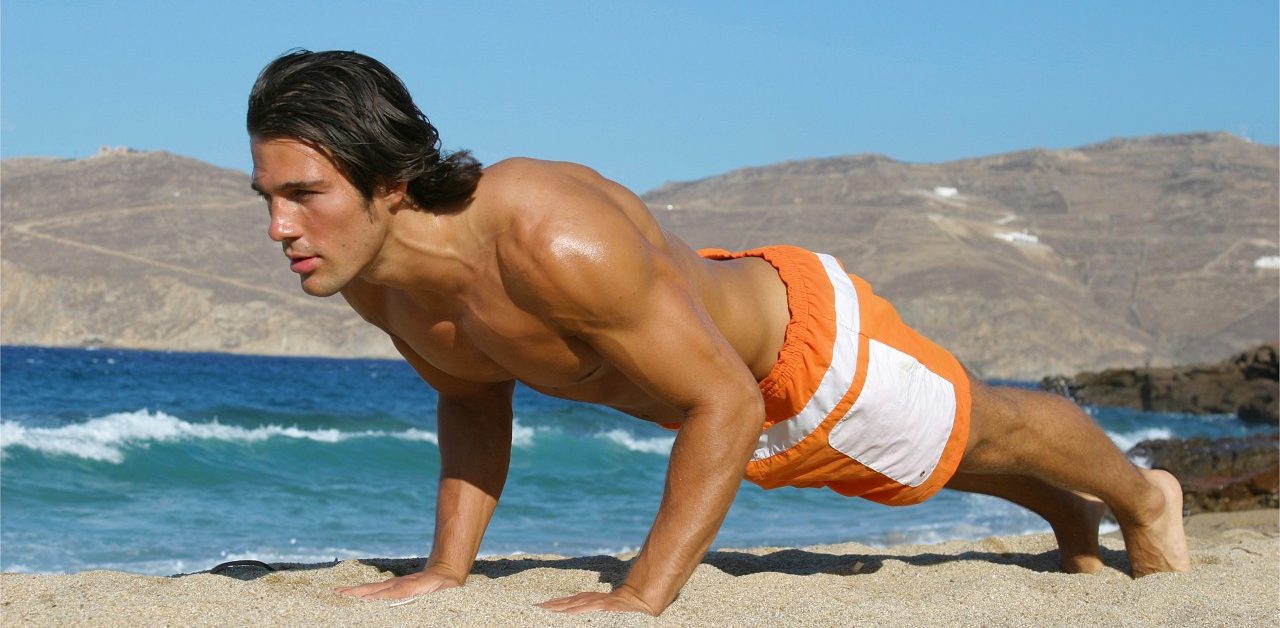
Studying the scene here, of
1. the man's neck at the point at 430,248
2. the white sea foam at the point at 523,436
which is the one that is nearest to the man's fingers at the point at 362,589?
the man's neck at the point at 430,248

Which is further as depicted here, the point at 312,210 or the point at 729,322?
the point at 729,322

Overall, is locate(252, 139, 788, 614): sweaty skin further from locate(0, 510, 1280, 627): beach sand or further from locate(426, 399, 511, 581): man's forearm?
locate(426, 399, 511, 581): man's forearm

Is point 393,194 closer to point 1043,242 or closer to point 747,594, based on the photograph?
point 747,594

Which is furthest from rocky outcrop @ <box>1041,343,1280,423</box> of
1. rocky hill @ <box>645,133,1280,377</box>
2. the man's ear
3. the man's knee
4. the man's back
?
the man's ear

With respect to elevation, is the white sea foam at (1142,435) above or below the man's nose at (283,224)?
below

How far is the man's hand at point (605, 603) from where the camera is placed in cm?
290

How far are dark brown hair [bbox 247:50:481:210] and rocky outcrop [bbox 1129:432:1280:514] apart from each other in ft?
21.4

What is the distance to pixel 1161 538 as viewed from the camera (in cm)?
411

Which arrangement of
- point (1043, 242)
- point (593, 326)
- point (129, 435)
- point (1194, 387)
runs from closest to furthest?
1. point (593, 326)
2. point (129, 435)
3. point (1194, 387)
4. point (1043, 242)

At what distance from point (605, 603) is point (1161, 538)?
6.96 ft

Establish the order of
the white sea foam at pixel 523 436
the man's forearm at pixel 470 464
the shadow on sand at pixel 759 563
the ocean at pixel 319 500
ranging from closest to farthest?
the man's forearm at pixel 470 464 < the shadow on sand at pixel 759 563 < the ocean at pixel 319 500 < the white sea foam at pixel 523 436

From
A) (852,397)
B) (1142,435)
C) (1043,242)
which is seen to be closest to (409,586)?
(852,397)

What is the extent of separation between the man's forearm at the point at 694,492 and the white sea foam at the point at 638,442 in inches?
554

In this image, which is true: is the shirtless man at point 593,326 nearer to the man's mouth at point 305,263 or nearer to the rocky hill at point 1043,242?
the man's mouth at point 305,263
